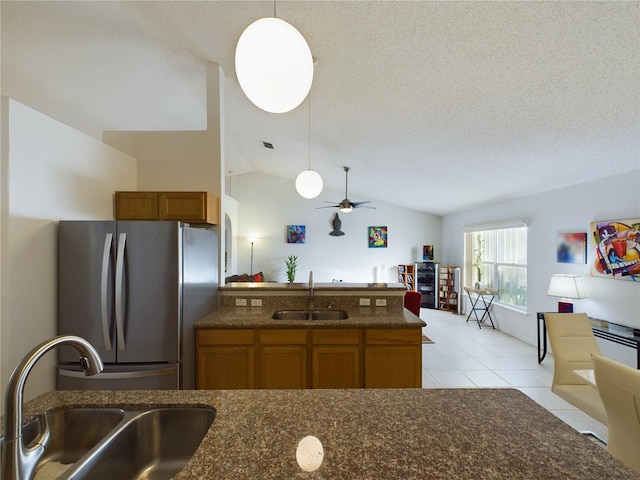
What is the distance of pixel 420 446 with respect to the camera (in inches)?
33.0

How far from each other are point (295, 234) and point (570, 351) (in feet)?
19.4

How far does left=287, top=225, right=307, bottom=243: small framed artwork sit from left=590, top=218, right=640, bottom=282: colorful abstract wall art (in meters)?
5.53

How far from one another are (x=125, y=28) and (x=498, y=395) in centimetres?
371

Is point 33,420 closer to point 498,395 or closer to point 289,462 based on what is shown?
point 289,462

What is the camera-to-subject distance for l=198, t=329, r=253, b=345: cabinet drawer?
2393mm

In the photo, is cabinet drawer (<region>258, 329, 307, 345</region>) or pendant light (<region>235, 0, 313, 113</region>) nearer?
pendant light (<region>235, 0, 313, 113</region>)

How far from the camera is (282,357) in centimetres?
240

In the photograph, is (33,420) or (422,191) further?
(422,191)

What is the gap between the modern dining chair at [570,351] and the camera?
2342mm

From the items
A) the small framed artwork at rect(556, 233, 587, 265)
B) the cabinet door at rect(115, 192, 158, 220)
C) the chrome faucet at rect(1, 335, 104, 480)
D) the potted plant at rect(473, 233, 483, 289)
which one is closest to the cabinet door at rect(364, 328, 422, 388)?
the chrome faucet at rect(1, 335, 104, 480)

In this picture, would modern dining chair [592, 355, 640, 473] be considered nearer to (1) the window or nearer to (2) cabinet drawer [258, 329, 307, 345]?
(2) cabinet drawer [258, 329, 307, 345]

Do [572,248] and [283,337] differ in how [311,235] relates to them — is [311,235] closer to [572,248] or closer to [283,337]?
[572,248]

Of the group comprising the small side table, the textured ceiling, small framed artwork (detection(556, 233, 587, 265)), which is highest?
the textured ceiling

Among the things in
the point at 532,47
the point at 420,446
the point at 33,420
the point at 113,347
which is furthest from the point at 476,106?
the point at 113,347
